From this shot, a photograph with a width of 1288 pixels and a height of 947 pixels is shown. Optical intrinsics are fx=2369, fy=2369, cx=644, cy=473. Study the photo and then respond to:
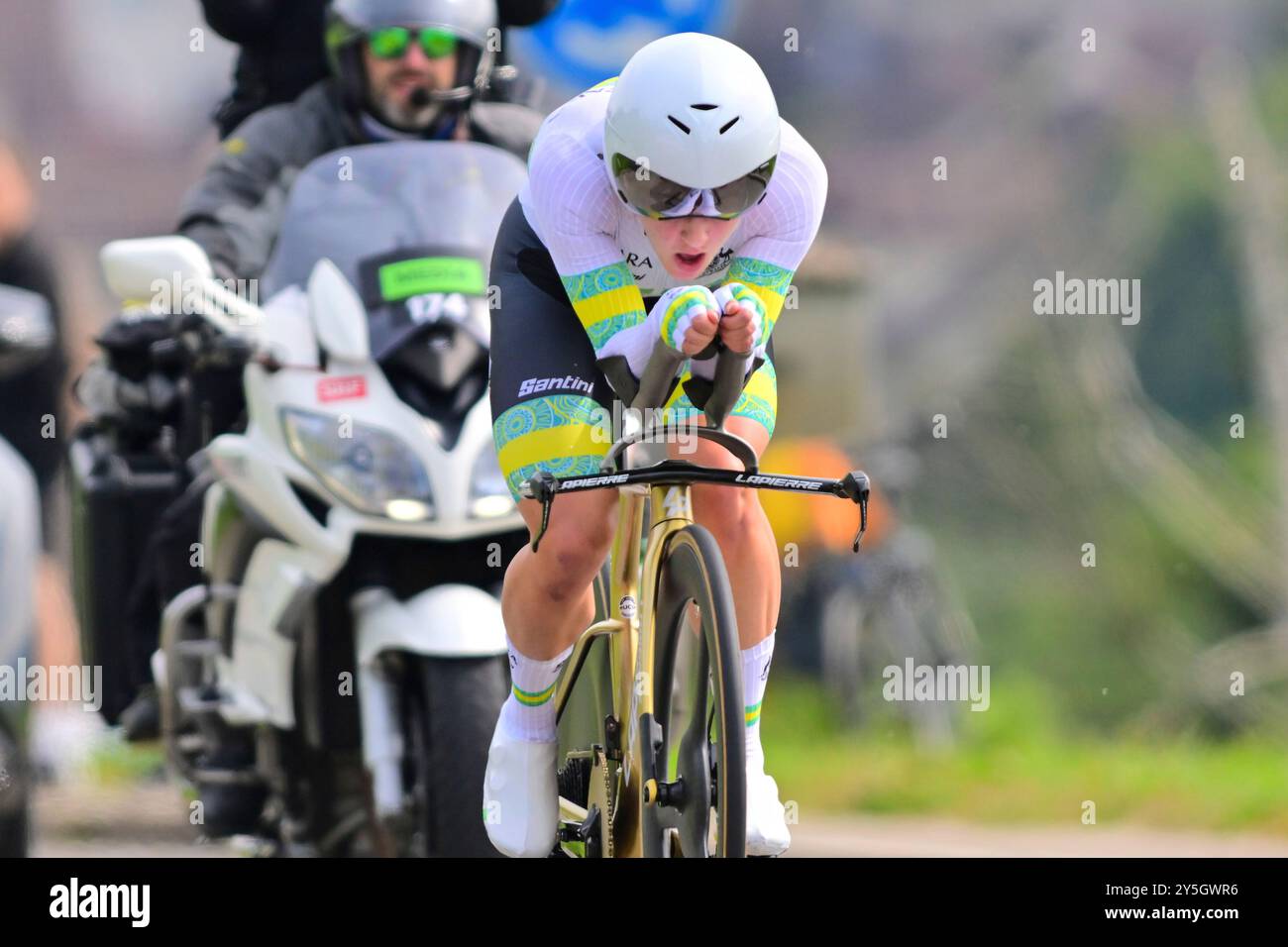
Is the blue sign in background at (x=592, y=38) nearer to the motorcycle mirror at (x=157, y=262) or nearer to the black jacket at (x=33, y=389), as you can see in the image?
the motorcycle mirror at (x=157, y=262)

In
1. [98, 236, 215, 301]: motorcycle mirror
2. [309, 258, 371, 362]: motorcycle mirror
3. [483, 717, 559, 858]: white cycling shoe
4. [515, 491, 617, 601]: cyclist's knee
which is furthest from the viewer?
[309, 258, 371, 362]: motorcycle mirror

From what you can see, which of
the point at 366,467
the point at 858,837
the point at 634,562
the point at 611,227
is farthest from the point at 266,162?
the point at 858,837

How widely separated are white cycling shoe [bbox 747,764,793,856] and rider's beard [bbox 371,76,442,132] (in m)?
2.91

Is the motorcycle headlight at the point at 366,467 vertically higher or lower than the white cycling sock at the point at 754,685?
higher

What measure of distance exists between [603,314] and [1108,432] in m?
8.85

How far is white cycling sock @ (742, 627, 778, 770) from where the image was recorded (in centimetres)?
471

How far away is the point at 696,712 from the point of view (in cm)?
456

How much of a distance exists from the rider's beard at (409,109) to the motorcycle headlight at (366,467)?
4.04 feet

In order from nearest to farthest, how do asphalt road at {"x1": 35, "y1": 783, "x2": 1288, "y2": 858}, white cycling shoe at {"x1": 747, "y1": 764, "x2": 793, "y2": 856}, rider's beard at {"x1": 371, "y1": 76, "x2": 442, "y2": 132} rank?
→ white cycling shoe at {"x1": 747, "y1": 764, "x2": 793, "y2": 856}
rider's beard at {"x1": 371, "y1": 76, "x2": 442, "y2": 132}
asphalt road at {"x1": 35, "y1": 783, "x2": 1288, "y2": 858}

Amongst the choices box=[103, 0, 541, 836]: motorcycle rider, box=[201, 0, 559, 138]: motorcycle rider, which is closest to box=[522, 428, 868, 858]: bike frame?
box=[103, 0, 541, 836]: motorcycle rider

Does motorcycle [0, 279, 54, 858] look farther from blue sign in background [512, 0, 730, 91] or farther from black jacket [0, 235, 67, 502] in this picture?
black jacket [0, 235, 67, 502]

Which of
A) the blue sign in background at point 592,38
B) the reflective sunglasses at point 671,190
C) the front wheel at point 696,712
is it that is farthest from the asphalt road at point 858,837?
the reflective sunglasses at point 671,190

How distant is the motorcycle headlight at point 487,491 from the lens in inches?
236

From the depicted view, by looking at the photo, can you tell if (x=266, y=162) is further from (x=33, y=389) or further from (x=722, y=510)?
(x=33, y=389)
